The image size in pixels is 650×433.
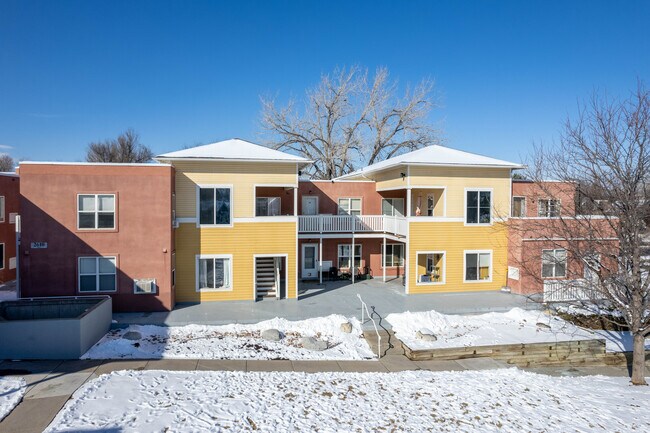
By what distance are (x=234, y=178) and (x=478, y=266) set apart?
1230cm

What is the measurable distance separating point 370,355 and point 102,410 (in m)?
7.25

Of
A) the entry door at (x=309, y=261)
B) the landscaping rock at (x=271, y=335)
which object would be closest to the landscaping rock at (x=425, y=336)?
the landscaping rock at (x=271, y=335)

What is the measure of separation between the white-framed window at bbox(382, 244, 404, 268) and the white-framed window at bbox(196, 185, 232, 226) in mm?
10006

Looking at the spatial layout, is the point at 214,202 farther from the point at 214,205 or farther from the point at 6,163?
the point at 6,163

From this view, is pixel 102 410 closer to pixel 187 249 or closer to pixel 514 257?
pixel 187 249

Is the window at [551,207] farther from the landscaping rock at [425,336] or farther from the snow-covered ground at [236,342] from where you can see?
the snow-covered ground at [236,342]

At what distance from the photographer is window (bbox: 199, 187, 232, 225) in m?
18.3

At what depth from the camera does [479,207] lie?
20.9 m

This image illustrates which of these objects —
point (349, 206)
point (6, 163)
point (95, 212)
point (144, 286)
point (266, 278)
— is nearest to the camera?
point (95, 212)

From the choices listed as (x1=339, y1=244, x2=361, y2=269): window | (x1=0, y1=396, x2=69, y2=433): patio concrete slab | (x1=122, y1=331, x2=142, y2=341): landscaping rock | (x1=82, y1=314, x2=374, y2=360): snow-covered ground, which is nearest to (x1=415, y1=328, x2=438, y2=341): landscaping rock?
(x1=82, y1=314, x2=374, y2=360): snow-covered ground

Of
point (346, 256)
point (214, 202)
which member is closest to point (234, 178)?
point (214, 202)

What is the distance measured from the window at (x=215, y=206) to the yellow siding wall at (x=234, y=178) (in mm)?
262

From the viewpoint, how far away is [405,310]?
17.0 meters

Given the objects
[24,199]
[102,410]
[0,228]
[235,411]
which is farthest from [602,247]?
[0,228]
